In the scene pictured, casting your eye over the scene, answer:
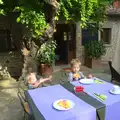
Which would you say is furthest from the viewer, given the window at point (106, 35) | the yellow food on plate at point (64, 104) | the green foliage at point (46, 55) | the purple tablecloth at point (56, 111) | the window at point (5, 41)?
the window at point (106, 35)

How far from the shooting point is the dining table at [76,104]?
243 cm

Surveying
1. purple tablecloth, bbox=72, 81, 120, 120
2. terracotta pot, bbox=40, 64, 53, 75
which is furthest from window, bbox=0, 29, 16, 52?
purple tablecloth, bbox=72, 81, 120, 120

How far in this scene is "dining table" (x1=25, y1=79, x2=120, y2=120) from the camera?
2.43m

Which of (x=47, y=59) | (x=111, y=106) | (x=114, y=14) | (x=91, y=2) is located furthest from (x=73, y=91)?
(x=114, y=14)

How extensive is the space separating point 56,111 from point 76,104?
13.4 inches

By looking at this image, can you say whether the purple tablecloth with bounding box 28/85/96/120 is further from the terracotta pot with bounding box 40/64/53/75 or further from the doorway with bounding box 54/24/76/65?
the doorway with bounding box 54/24/76/65

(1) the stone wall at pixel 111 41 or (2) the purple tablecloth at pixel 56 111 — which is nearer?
A: (2) the purple tablecloth at pixel 56 111

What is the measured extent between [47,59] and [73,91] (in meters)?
4.43

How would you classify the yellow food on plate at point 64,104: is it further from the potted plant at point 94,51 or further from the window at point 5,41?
the potted plant at point 94,51

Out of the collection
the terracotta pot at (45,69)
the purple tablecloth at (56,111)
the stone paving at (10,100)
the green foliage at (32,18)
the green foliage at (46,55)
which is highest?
the green foliage at (32,18)

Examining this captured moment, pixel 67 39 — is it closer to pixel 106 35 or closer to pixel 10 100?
pixel 106 35

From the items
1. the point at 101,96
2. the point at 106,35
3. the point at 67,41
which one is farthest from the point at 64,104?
the point at 106,35

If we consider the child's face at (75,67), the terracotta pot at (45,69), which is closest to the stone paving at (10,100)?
the terracotta pot at (45,69)

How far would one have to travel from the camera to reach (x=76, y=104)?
8.84 feet
